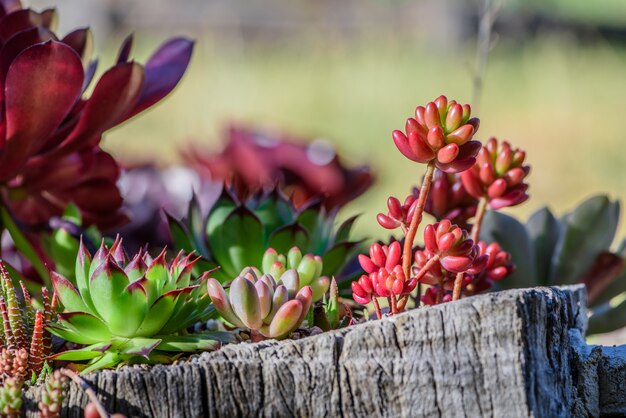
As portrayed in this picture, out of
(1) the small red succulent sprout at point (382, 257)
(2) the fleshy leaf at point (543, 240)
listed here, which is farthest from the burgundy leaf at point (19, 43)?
(2) the fleshy leaf at point (543, 240)

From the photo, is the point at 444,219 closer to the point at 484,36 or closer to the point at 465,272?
the point at 465,272

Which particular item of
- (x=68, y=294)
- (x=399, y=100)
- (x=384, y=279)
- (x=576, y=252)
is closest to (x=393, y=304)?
(x=384, y=279)

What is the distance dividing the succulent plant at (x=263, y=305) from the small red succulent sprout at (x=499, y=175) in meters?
0.28

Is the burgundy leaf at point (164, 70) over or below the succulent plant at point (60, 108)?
over

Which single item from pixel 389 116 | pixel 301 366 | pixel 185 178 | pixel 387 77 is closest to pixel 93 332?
pixel 301 366

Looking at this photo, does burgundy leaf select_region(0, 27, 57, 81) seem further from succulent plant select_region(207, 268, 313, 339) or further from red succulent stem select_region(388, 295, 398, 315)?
red succulent stem select_region(388, 295, 398, 315)

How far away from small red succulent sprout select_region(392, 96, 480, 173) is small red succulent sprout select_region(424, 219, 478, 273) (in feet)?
0.21

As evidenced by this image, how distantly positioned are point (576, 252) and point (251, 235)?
1.83 ft

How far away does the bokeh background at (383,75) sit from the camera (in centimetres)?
654

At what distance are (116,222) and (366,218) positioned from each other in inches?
133

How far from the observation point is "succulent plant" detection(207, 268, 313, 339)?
869mm

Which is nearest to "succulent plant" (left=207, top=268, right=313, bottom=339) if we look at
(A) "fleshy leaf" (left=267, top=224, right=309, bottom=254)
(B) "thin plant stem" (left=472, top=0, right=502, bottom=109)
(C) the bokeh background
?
(A) "fleshy leaf" (left=267, top=224, right=309, bottom=254)

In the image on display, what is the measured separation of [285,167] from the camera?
2246 millimetres

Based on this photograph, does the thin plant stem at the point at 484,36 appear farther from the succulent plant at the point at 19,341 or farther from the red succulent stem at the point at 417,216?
the succulent plant at the point at 19,341
